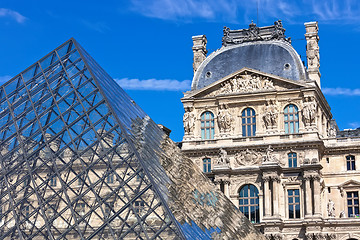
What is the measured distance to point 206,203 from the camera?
32906 mm

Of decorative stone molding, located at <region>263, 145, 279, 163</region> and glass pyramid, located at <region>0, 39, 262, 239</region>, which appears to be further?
decorative stone molding, located at <region>263, 145, 279, 163</region>

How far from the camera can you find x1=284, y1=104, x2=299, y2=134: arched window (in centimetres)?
5797

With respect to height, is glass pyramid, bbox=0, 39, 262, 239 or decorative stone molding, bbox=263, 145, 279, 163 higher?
decorative stone molding, bbox=263, 145, 279, 163

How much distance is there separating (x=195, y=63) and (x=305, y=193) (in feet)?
45.5

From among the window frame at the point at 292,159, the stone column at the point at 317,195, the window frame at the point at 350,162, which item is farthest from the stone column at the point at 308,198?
the window frame at the point at 350,162

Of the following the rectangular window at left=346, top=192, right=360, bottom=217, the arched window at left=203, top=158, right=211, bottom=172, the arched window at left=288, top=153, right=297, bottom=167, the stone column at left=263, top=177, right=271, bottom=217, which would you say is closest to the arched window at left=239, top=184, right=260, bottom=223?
the stone column at left=263, top=177, right=271, bottom=217

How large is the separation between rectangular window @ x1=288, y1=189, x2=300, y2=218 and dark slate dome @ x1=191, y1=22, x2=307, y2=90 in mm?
8139

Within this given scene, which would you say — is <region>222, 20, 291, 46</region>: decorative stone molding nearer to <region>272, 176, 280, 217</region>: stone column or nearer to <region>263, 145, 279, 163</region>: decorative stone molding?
<region>263, 145, 279, 163</region>: decorative stone molding

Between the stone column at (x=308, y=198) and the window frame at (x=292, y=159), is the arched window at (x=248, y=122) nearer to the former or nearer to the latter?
the window frame at (x=292, y=159)

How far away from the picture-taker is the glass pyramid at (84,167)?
25.8 metres

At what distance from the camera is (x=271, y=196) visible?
5647 cm

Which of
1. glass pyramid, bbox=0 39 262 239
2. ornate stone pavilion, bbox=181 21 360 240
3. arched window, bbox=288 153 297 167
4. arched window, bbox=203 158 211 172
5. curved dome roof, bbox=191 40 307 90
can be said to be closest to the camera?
glass pyramid, bbox=0 39 262 239

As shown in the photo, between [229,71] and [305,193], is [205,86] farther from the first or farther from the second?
[305,193]

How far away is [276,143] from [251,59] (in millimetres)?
7214
